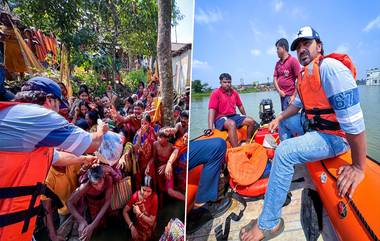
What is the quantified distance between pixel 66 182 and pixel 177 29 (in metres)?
0.93

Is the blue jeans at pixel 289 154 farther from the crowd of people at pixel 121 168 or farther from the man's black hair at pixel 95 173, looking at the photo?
the man's black hair at pixel 95 173

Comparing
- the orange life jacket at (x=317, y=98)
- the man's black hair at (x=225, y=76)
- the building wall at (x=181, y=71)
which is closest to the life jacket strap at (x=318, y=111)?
the orange life jacket at (x=317, y=98)

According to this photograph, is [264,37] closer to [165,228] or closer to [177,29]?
[177,29]

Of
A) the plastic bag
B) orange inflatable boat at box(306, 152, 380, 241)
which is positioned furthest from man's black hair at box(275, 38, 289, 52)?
the plastic bag

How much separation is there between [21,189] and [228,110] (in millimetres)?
944

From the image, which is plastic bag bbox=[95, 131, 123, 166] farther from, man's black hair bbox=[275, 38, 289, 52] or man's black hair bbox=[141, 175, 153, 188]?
man's black hair bbox=[275, 38, 289, 52]

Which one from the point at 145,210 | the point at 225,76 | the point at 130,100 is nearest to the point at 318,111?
the point at 225,76

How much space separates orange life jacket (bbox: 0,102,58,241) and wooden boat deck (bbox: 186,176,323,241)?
764 mm

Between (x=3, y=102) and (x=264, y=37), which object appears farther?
(x=264, y=37)

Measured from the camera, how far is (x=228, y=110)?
1.39 metres

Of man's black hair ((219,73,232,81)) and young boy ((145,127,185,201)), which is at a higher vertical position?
man's black hair ((219,73,232,81))

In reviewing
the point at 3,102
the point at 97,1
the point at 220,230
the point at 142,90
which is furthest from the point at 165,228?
the point at 97,1

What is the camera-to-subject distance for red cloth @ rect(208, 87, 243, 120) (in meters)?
1.38

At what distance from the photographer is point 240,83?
54.1 inches
